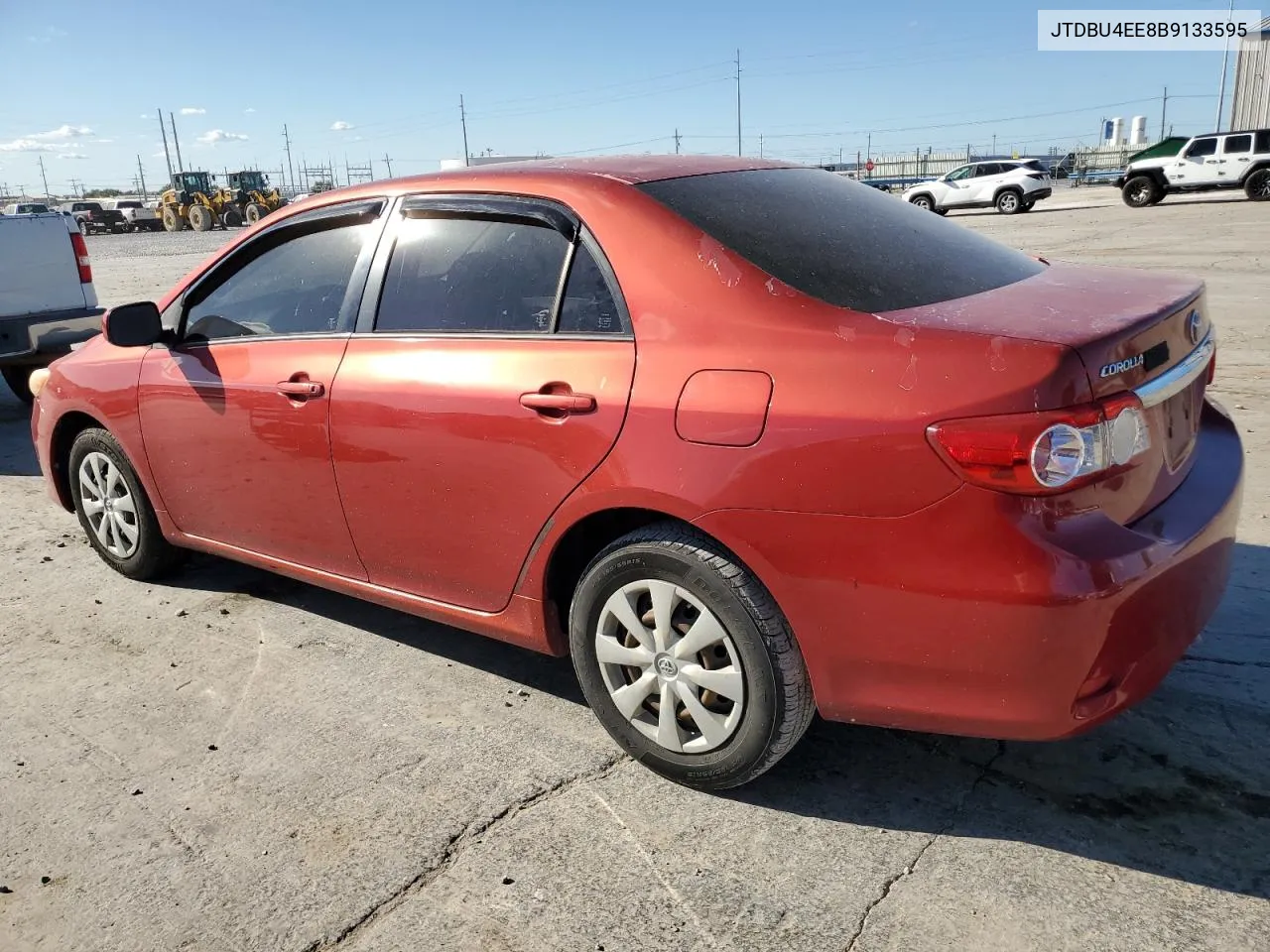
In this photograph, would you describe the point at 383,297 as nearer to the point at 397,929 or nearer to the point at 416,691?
the point at 416,691

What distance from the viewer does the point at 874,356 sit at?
2.28 m

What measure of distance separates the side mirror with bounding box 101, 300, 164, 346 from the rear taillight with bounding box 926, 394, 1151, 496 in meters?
3.08

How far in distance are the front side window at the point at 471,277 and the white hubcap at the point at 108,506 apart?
188 centimetres

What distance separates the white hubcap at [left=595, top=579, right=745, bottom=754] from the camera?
2572 millimetres

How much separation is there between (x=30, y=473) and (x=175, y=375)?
3.64 m

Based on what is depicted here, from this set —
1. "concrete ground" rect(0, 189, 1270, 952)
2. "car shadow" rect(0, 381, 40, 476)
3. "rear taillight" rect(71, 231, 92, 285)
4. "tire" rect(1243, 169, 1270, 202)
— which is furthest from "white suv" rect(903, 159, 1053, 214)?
"concrete ground" rect(0, 189, 1270, 952)

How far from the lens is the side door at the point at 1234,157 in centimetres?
2586

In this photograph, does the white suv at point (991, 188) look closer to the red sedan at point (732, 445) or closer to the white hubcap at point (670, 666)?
the red sedan at point (732, 445)

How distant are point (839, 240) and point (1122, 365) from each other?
88cm

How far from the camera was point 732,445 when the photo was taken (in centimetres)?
240

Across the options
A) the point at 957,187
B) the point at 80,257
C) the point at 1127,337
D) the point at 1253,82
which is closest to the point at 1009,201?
the point at 957,187

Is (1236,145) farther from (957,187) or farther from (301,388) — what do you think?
(301,388)

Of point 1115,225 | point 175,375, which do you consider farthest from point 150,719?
point 1115,225

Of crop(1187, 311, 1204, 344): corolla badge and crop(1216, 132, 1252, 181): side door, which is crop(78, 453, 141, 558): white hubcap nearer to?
crop(1187, 311, 1204, 344): corolla badge
